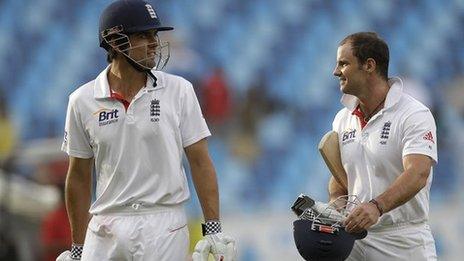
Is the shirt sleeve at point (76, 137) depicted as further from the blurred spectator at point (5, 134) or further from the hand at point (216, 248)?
the blurred spectator at point (5, 134)

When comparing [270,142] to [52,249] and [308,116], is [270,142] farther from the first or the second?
[52,249]

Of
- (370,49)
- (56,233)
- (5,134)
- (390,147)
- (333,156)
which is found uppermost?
(370,49)

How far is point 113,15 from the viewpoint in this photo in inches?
189

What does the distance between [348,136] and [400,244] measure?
0.54 metres

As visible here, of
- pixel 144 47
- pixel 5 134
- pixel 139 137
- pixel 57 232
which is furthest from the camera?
pixel 5 134

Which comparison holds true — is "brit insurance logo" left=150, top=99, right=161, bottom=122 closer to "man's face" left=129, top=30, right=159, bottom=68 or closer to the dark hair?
→ "man's face" left=129, top=30, right=159, bottom=68

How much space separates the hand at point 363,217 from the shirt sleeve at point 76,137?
1171 mm

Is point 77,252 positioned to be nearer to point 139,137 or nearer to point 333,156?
point 139,137

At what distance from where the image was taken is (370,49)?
16.3 ft

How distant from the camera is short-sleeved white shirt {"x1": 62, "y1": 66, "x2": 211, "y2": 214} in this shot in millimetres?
4668

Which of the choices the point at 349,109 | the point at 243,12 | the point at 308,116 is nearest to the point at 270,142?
the point at 308,116

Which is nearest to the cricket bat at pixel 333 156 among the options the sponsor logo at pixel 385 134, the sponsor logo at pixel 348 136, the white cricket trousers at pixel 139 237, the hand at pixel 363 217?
the sponsor logo at pixel 348 136

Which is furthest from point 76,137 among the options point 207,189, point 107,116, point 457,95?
point 457,95

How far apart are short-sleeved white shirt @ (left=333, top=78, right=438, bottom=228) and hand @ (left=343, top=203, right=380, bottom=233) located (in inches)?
14.0
